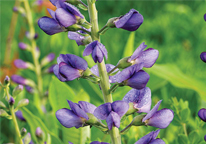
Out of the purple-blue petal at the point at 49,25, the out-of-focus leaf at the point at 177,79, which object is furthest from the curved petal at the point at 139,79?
the out-of-focus leaf at the point at 177,79

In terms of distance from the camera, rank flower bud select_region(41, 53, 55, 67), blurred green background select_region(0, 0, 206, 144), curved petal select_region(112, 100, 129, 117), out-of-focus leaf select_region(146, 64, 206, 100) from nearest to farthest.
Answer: curved petal select_region(112, 100, 129, 117) < blurred green background select_region(0, 0, 206, 144) < out-of-focus leaf select_region(146, 64, 206, 100) < flower bud select_region(41, 53, 55, 67)

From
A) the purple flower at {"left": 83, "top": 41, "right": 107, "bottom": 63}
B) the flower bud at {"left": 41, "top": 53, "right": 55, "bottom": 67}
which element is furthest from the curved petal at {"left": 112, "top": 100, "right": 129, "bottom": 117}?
the flower bud at {"left": 41, "top": 53, "right": 55, "bottom": 67}

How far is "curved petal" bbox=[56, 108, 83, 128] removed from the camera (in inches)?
26.5

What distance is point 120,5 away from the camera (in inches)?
121

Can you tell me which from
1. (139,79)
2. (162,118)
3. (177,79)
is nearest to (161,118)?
(162,118)

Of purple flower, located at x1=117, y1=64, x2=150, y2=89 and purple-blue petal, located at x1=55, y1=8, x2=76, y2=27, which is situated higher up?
purple-blue petal, located at x1=55, y1=8, x2=76, y2=27

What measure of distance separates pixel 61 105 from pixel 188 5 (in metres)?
2.46

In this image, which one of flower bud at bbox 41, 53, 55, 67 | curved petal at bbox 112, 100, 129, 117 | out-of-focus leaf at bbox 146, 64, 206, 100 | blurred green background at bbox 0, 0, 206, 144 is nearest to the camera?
curved petal at bbox 112, 100, 129, 117

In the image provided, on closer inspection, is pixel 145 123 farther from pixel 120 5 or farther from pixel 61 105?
pixel 120 5

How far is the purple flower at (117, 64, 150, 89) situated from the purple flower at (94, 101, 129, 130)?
56 millimetres

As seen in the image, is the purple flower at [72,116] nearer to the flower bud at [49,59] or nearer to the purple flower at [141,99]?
the purple flower at [141,99]

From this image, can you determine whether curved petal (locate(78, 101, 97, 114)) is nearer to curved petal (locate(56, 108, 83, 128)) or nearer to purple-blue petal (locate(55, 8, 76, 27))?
curved petal (locate(56, 108, 83, 128))

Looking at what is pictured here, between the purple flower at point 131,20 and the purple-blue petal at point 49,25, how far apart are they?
15 centimetres

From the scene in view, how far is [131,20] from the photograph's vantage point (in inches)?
26.8
